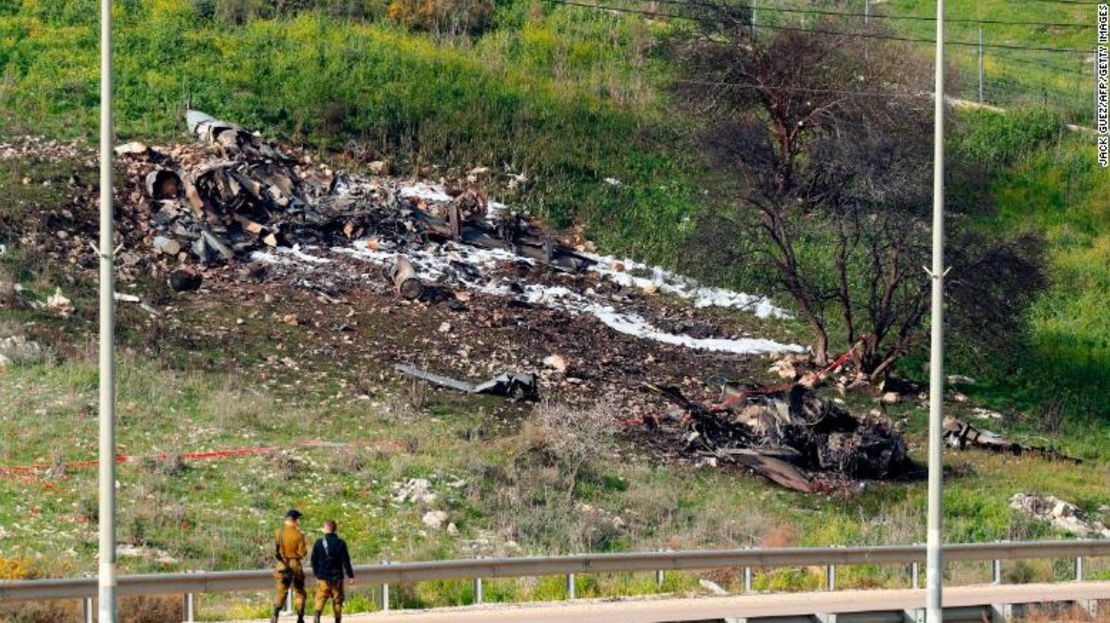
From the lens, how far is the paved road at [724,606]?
21225mm

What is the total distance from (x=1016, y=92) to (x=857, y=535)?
1420 inches

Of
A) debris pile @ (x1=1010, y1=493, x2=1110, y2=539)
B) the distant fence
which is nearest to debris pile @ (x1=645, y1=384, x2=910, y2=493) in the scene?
debris pile @ (x1=1010, y1=493, x2=1110, y2=539)

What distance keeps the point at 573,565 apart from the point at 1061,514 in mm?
12890

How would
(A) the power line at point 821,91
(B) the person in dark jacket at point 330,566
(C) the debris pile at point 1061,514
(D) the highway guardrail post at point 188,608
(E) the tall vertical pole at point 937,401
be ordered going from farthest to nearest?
1. (A) the power line at point 821,91
2. (C) the debris pile at point 1061,514
3. (D) the highway guardrail post at point 188,608
4. (E) the tall vertical pole at point 937,401
5. (B) the person in dark jacket at point 330,566

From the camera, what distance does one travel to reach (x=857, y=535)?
30594 millimetres

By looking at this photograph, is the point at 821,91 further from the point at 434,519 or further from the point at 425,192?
the point at 434,519

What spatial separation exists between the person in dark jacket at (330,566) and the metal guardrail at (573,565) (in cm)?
201

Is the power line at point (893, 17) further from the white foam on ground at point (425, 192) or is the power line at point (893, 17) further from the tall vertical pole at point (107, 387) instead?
the tall vertical pole at point (107, 387)

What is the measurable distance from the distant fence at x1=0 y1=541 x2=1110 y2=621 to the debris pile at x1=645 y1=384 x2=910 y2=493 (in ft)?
22.4

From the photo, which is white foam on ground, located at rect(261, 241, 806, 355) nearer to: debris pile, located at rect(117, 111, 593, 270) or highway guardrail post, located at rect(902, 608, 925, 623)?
debris pile, located at rect(117, 111, 593, 270)

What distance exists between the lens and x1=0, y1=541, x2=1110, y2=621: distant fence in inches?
782


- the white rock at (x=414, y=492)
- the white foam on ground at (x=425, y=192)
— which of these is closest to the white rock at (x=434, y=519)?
the white rock at (x=414, y=492)

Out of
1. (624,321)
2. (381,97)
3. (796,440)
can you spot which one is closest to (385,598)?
(796,440)

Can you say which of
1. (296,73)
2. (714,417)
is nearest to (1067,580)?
(714,417)
